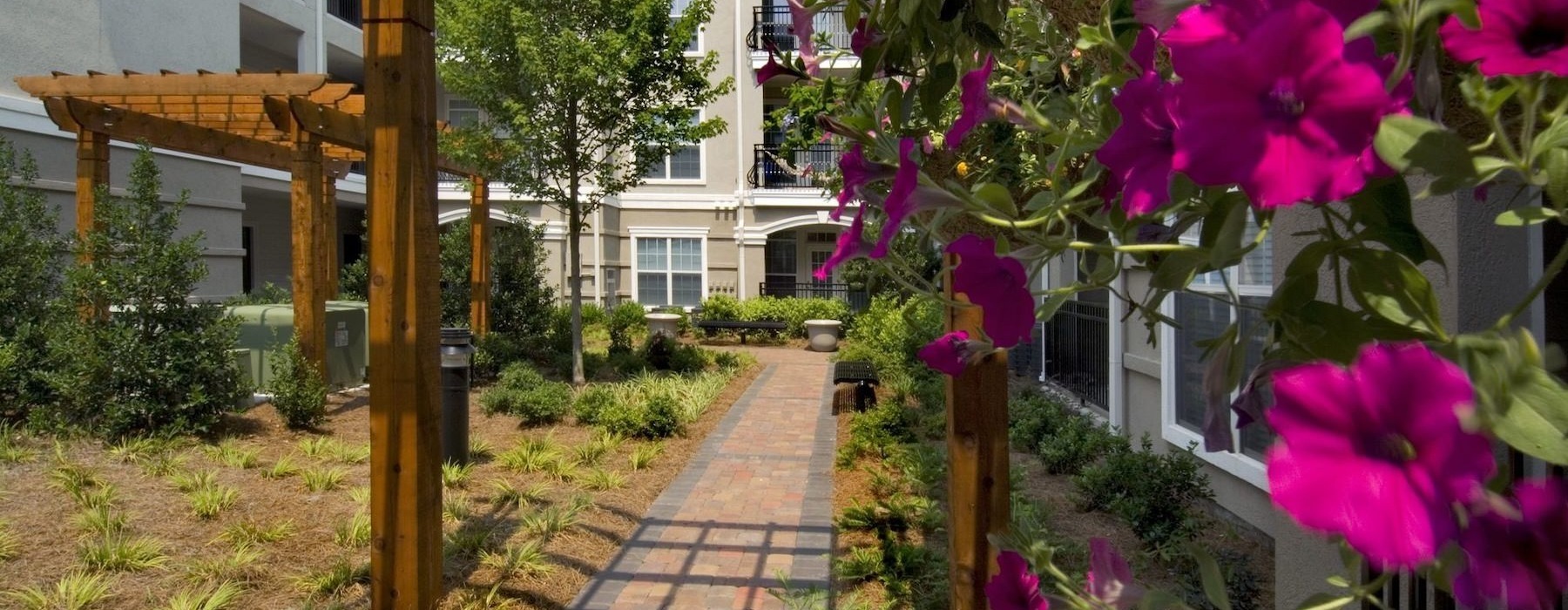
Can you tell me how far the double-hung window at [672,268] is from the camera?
20797mm

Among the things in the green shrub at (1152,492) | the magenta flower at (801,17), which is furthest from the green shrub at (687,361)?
the magenta flower at (801,17)

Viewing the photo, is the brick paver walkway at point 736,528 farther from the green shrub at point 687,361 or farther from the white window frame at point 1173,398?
the green shrub at point 687,361

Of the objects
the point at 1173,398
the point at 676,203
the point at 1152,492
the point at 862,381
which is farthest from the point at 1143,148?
the point at 676,203

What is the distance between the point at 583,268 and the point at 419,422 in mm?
16775

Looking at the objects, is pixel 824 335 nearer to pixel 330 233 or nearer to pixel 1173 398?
pixel 330 233

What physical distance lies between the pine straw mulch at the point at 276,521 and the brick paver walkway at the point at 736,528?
177 millimetres

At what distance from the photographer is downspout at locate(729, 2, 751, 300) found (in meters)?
20.2

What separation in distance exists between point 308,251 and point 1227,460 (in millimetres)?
8060

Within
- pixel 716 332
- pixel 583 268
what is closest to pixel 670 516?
pixel 716 332

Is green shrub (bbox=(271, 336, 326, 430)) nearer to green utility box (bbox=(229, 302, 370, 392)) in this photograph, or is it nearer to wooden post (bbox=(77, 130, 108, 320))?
green utility box (bbox=(229, 302, 370, 392))

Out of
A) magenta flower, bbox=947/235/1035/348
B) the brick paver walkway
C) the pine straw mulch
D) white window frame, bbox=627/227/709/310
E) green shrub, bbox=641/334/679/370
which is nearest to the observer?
magenta flower, bbox=947/235/1035/348

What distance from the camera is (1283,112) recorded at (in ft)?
1.60

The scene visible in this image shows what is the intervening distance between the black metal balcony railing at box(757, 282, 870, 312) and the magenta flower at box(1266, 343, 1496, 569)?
1969 cm

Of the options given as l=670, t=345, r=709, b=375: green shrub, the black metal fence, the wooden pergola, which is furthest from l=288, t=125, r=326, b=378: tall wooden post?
the black metal fence
